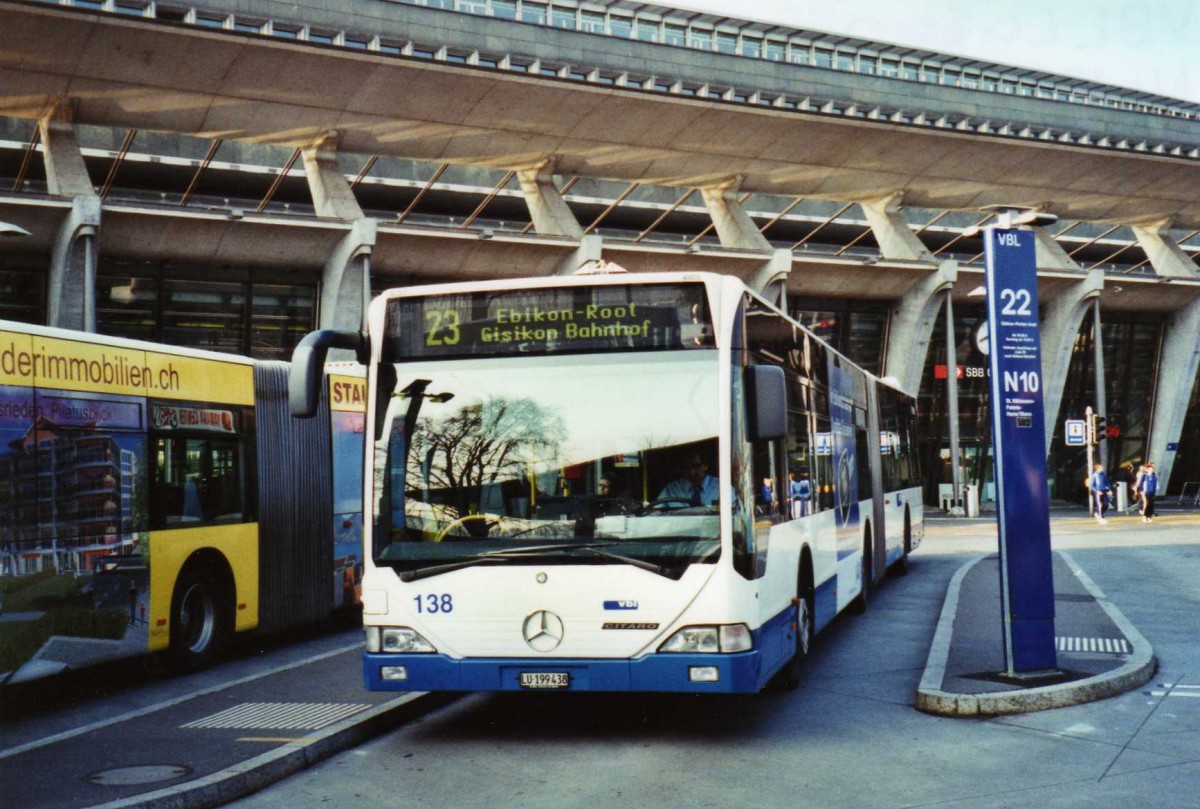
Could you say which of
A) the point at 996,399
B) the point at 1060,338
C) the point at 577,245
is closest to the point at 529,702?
the point at 996,399

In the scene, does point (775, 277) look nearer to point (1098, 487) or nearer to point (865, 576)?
point (1098, 487)

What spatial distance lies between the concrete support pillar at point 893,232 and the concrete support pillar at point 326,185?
18.2m

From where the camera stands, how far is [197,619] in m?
10.8

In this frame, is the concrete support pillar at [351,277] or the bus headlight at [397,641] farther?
the concrete support pillar at [351,277]

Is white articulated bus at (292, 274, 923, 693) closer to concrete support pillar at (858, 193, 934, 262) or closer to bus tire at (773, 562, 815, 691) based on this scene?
bus tire at (773, 562, 815, 691)

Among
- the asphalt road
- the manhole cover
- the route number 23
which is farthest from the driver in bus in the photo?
the manhole cover

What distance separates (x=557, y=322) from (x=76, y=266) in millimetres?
22103

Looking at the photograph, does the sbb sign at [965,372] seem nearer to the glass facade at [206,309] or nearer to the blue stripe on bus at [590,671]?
the glass facade at [206,309]

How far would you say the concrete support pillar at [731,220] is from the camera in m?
37.6

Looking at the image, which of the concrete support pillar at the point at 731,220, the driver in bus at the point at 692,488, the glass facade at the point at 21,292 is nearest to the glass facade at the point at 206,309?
the glass facade at the point at 21,292

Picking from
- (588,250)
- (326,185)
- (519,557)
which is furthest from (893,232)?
(519,557)

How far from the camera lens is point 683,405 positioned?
721 cm

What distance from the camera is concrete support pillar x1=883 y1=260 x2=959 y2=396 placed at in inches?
1641

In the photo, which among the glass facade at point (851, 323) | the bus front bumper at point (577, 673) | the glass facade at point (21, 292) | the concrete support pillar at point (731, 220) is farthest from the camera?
the glass facade at point (851, 323)
